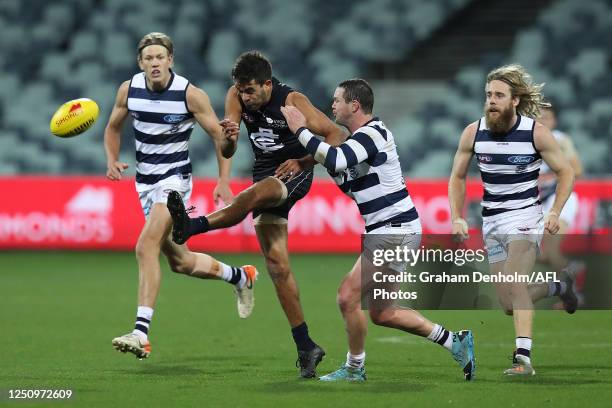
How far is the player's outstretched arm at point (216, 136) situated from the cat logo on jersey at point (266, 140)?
0.22 metres

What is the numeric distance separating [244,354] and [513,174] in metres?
2.64

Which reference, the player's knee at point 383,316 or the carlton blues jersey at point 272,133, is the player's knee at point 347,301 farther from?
the carlton blues jersey at point 272,133

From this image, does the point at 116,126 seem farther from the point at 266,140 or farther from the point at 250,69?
the point at 250,69

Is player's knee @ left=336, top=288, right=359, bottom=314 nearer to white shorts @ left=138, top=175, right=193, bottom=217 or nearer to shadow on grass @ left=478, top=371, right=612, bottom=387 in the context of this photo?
shadow on grass @ left=478, top=371, right=612, bottom=387

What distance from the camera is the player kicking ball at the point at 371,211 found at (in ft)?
24.7

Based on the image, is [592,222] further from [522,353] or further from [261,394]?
[261,394]

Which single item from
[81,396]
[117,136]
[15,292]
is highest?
[117,136]

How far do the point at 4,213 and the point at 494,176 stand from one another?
38.1 ft

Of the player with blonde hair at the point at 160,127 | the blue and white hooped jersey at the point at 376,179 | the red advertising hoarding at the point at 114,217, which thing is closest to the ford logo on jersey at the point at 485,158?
the blue and white hooped jersey at the point at 376,179

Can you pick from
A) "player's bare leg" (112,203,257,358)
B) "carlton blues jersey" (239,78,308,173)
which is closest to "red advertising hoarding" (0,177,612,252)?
"player's bare leg" (112,203,257,358)

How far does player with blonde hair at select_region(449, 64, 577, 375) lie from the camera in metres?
8.16

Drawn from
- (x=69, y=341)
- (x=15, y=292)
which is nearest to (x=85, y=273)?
(x=15, y=292)

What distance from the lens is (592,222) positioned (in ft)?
56.6

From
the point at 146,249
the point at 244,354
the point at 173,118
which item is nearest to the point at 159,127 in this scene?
the point at 173,118
